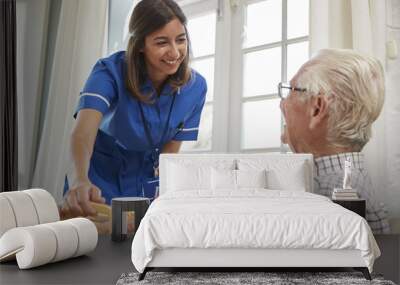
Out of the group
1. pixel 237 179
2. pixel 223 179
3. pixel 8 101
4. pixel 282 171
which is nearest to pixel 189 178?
pixel 223 179

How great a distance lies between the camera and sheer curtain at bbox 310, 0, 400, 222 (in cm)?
518

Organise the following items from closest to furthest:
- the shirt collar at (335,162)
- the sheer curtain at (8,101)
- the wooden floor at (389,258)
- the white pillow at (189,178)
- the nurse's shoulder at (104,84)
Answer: the wooden floor at (389,258)
the white pillow at (189,178)
the shirt collar at (335,162)
the nurse's shoulder at (104,84)
the sheer curtain at (8,101)

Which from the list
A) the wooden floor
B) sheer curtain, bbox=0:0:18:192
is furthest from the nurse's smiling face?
the wooden floor

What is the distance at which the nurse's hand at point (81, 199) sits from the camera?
568 cm

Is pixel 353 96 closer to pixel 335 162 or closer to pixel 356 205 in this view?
pixel 335 162

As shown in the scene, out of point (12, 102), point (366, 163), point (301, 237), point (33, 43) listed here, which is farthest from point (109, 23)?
point (301, 237)

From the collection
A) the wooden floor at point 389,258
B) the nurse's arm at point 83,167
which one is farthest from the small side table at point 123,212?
the wooden floor at point 389,258

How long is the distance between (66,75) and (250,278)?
11.1 feet

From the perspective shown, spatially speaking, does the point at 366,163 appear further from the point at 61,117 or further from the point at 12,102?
the point at 12,102

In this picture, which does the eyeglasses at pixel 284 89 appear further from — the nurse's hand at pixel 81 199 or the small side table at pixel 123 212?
the nurse's hand at pixel 81 199

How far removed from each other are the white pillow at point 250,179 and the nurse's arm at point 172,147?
0.94m

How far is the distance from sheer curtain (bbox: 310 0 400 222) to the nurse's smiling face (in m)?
1.47

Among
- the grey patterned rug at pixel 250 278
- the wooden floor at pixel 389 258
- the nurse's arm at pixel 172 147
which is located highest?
the nurse's arm at pixel 172 147

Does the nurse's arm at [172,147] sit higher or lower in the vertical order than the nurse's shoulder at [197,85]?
lower
